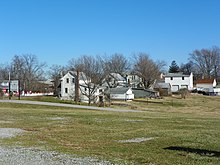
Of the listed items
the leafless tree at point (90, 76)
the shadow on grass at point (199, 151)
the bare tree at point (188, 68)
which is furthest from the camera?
the bare tree at point (188, 68)

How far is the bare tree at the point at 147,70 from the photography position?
116 metres

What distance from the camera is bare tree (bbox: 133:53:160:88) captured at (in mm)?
116400

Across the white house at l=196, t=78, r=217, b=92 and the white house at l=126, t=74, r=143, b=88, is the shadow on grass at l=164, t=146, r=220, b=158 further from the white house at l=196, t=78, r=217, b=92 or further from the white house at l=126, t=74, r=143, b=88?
the white house at l=196, t=78, r=217, b=92

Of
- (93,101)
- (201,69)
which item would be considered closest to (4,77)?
(93,101)

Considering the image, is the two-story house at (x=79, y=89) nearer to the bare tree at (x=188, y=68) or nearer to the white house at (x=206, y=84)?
the white house at (x=206, y=84)

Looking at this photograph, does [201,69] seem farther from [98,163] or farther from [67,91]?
[98,163]

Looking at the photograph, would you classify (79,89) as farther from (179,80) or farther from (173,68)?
(173,68)

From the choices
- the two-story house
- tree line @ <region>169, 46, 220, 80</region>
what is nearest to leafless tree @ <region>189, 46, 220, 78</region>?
tree line @ <region>169, 46, 220, 80</region>

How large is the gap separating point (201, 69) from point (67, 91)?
299 feet

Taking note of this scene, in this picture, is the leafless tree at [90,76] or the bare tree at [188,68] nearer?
the leafless tree at [90,76]

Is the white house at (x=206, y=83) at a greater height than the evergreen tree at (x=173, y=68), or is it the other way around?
the evergreen tree at (x=173, y=68)

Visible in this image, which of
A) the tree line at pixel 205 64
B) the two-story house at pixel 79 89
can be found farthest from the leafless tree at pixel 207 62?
the two-story house at pixel 79 89

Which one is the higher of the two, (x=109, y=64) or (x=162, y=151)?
(x=109, y=64)

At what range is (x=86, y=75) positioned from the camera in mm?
83312
